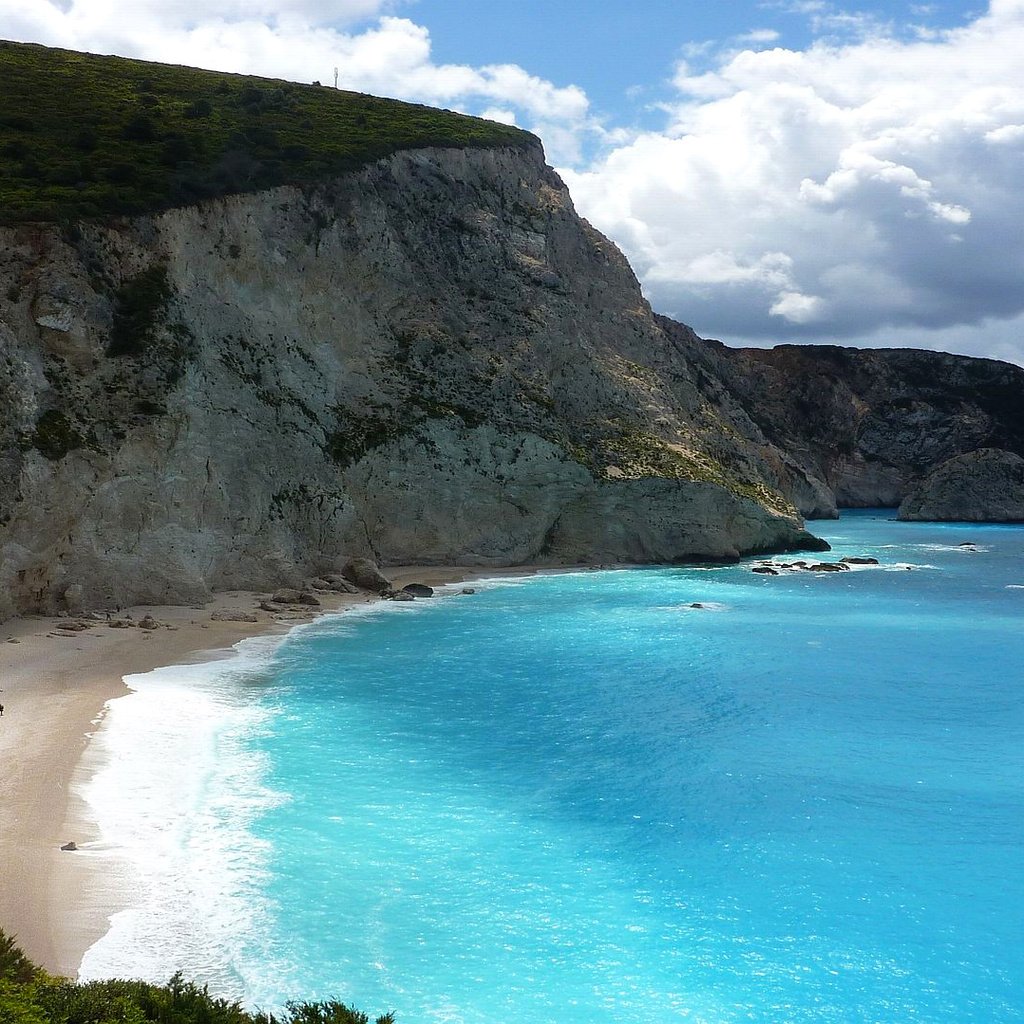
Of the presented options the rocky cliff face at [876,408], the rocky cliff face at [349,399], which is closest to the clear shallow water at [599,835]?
the rocky cliff face at [349,399]

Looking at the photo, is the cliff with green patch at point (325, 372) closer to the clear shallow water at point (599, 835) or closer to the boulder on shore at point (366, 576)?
the boulder on shore at point (366, 576)

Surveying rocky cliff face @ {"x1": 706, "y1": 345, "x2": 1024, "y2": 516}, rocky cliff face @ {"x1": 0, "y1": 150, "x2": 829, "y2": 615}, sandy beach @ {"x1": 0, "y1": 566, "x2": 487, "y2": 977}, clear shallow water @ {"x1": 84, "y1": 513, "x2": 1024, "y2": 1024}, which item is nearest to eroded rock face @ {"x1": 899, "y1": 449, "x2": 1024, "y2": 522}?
rocky cliff face @ {"x1": 706, "y1": 345, "x2": 1024, "y2": 516}

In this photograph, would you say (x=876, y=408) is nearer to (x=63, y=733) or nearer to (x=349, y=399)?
(x=349, y=399)

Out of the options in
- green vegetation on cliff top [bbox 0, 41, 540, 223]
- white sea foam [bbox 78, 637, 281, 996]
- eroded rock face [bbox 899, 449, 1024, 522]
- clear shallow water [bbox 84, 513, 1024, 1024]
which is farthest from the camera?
eroded rock face [bbox 899, 449, 1024, 522]

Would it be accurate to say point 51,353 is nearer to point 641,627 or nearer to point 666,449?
point 641,627

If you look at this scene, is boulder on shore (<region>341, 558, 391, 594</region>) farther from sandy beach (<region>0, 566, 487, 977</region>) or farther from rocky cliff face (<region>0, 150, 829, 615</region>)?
sandy beach (<region>0, 566, 487, 977</region>)

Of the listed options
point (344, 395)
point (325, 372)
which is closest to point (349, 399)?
point (344, 395)
